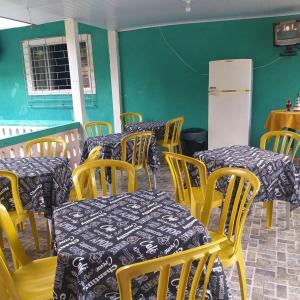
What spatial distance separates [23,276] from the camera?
62.3 inches

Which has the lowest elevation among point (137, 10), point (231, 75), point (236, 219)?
point (236, 219)

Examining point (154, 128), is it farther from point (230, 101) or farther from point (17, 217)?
point (17, 217)

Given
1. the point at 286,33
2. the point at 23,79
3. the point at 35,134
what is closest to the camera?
the point at 35,134

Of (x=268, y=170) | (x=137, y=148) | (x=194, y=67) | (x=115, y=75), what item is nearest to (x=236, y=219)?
(x=268, y=170)

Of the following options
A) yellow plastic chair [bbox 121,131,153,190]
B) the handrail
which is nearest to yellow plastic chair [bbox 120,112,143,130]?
the handrail

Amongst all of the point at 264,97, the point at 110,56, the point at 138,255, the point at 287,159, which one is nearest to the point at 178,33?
the point at 110,56

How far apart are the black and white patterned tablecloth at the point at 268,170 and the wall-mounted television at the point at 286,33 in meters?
2.72

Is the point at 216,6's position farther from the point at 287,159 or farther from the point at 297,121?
the point at 287,159

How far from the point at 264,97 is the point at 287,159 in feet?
9.49

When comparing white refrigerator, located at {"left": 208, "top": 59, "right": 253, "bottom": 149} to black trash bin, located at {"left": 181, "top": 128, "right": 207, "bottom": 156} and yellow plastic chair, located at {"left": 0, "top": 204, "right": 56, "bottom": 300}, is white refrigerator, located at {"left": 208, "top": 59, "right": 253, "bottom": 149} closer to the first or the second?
black trash bin, located at {"left": 181, "top": 128, "right": 207, "bottom": 156}

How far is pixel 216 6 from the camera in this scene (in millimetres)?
4223

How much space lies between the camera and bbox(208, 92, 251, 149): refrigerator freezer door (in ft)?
16.1

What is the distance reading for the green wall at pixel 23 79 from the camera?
6.04 m

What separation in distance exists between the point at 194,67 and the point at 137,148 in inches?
103
